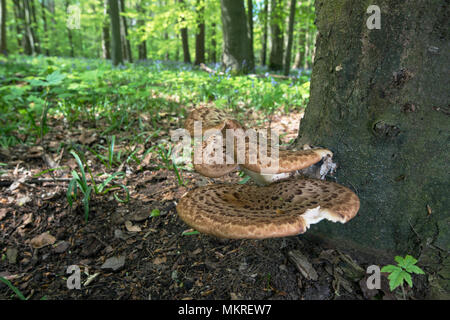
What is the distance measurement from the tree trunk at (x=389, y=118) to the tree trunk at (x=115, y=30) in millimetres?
13280

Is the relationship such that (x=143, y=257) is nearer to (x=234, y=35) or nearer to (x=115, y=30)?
(x=234, y=35)

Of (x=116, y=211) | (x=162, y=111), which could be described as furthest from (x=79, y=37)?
(x=116, y=211)

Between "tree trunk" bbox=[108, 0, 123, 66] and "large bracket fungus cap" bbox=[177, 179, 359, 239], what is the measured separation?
539 inches

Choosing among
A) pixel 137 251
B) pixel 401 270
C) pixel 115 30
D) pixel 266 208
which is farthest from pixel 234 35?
pixel 401 270

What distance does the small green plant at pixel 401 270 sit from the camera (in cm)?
180

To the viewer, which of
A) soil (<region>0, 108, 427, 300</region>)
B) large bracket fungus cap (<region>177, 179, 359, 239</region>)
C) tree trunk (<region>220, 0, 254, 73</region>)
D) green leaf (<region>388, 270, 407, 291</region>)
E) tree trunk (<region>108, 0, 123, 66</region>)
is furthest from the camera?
tree trunk (<region>108, 0, 123, 66</region>)

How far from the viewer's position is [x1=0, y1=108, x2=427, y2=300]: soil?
204cm

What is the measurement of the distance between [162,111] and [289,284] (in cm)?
513

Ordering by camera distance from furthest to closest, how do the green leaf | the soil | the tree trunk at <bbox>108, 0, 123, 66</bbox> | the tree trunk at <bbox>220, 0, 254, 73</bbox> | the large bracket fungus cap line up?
the tree trunk at <bbox>108, 0, 123, 66</bbox> → the tree trunk at <bbox>220, 0, 254, 73</bbox> → the soil → the green leaf → the large bracket fungus cap

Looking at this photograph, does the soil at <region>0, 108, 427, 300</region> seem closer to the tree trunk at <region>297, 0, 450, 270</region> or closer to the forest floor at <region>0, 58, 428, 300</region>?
the forest floor at <region>0, 58, 428, 300</region>

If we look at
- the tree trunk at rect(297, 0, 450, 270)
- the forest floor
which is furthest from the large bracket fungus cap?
the forest floor

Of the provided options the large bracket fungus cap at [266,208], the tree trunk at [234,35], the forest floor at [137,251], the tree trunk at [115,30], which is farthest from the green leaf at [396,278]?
the tree trunk at [115,30]
